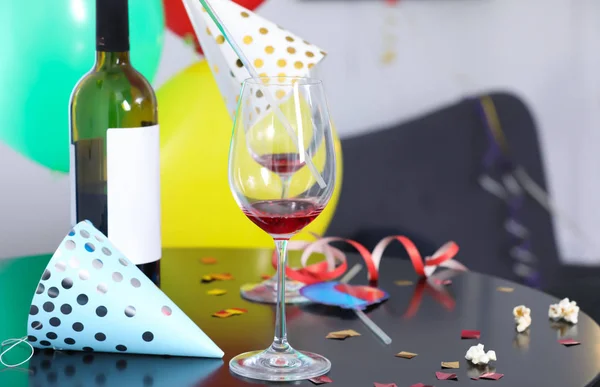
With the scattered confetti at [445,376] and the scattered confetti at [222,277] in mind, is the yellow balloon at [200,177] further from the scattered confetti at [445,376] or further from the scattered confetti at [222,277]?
the scattered confetti at [445,376]

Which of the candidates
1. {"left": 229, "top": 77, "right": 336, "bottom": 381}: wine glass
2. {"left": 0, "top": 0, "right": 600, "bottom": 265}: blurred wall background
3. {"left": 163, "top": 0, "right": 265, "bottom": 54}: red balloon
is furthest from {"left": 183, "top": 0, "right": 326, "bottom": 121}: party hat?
{"left": 0, "top": 0, "right": 600, "bottom": 265}: blurred wall background

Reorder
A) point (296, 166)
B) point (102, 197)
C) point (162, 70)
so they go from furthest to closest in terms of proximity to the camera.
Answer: point (162, 70)
point (102, 197)
point (296, 166)

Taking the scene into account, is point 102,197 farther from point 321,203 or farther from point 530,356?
point 530,356

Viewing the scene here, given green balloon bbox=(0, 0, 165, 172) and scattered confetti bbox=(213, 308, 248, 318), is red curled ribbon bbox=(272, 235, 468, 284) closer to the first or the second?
scattered confetti bbox=(213, 308, 248, 318)

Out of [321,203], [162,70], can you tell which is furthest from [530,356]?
[162,70]

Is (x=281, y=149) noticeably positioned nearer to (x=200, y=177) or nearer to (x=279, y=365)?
(x=279, y=365)

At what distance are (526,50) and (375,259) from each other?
1231 millimetres

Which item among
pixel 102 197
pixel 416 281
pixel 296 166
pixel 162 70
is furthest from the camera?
pixel 162 70

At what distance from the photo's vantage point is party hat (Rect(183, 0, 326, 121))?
1100 mm

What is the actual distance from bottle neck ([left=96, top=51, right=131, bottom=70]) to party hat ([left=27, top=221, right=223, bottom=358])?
259 mm

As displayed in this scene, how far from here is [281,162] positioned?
0.75 m

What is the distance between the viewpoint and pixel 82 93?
1023 mm

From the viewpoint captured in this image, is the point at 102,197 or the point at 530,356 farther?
the point at 102,197

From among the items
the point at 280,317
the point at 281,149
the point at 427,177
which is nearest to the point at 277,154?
the point at 281,149
